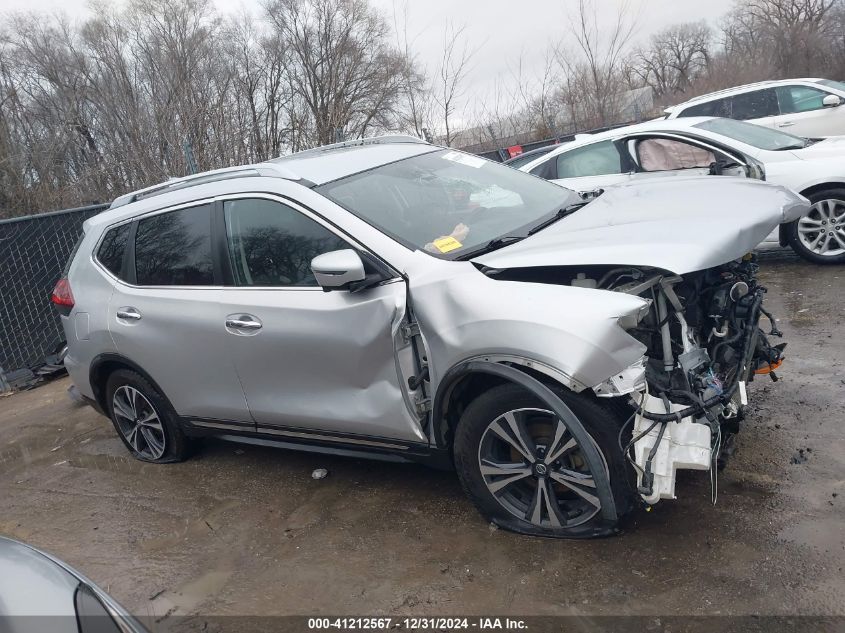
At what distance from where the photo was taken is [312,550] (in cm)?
354

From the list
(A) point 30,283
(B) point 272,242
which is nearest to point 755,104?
(B) point 272,242

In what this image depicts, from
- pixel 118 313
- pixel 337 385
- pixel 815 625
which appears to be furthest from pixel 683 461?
pixel 118 313

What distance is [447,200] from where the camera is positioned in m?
3.93

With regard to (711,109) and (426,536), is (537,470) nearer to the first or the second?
(426,536)

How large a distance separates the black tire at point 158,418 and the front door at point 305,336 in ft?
2.97

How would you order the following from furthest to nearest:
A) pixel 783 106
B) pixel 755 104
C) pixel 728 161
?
pixel 755 104 → pixel 783 106 → pixel 728 161

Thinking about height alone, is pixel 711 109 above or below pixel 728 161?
above

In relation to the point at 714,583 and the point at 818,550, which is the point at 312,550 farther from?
the point at 818,550

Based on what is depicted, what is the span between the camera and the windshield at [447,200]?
3568 millimetres

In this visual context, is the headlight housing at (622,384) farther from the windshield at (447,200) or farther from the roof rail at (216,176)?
the roof rail at (216,176)

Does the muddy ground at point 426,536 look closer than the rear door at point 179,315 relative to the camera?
Yes

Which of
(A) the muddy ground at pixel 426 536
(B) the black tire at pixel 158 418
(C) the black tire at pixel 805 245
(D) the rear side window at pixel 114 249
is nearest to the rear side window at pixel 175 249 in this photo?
(D) the rear side window at pixel 114 249

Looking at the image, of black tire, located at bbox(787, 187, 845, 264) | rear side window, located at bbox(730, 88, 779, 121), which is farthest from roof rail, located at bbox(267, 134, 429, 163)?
rear side window, located at bbox(730, 88, 779, 121)

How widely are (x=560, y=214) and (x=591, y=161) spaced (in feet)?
13.2
